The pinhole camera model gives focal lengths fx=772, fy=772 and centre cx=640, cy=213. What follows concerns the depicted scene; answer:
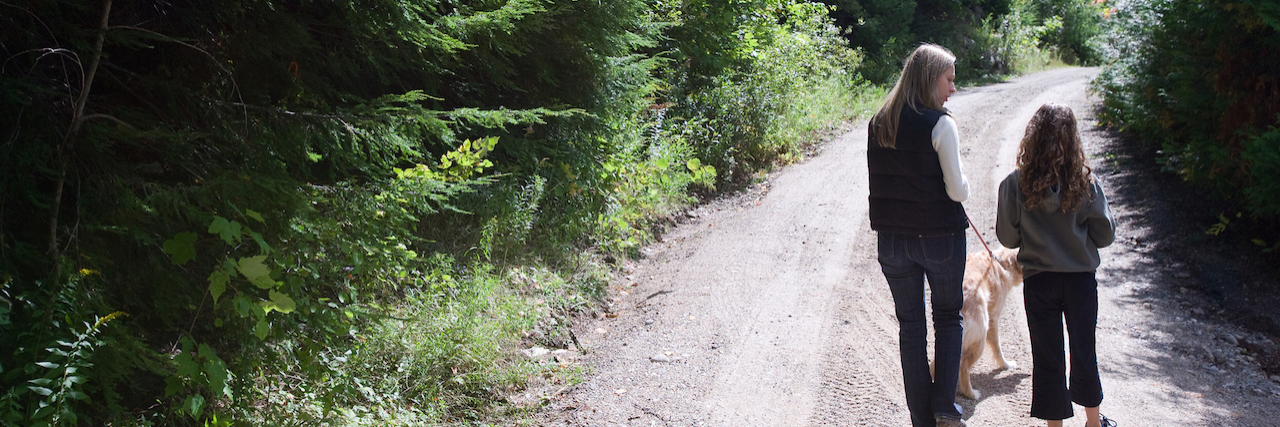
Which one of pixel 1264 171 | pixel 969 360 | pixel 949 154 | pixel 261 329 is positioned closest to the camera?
pixel 261 329

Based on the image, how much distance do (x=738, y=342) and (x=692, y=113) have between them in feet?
21.6

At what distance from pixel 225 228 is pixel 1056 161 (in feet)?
12.1

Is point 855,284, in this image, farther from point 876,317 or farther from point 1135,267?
point 1135,267

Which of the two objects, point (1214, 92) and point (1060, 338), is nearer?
point (1060, 338)

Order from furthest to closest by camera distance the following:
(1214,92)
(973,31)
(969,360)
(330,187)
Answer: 1. (973,31)
2. (1214,92)
3. (969,360)
4. (330,187)

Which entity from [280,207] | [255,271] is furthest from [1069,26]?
[255,271]

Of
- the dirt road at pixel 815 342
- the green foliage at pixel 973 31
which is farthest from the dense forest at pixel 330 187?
the green foliage at pixel 973 31

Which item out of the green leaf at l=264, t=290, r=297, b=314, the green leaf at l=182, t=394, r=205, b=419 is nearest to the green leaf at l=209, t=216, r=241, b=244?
the green leaf at l=264, t=290, r=297, b=314

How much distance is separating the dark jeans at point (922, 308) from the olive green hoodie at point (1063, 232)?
1.41 feet

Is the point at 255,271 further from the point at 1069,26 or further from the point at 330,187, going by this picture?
the point at 1069,26

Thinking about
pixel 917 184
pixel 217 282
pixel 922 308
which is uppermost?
pixel 917 184

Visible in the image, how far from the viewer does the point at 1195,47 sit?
843 cm

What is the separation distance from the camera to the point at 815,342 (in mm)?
5727

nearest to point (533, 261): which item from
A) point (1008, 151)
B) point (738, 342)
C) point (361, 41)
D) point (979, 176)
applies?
point (738, 342)
